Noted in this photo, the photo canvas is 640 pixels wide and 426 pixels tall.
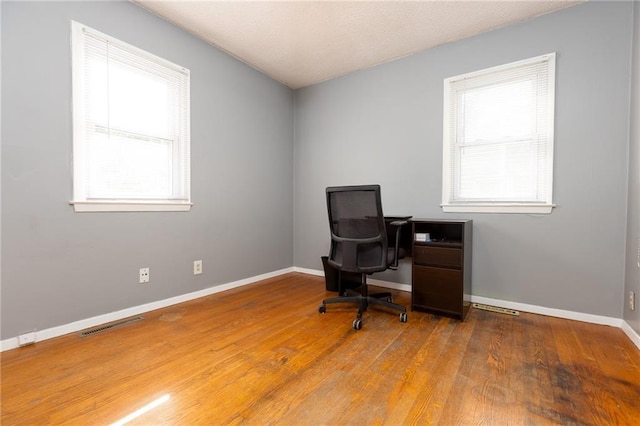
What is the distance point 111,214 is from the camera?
2.19 m

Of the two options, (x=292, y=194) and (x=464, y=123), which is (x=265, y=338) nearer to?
(x=292, y=194)

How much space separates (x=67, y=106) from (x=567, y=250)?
13.3 ft

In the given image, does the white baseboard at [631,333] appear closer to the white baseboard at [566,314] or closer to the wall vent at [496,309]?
the white baseboard at [566,314]

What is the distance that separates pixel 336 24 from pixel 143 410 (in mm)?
3085

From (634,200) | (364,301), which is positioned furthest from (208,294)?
(634,200)

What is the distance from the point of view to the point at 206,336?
1.97m

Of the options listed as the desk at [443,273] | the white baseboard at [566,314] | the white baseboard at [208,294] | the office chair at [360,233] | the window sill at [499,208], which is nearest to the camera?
the white baseboard at [208,294]

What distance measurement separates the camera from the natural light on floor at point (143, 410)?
3.84 ft

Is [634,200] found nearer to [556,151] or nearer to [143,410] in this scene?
[556,151]

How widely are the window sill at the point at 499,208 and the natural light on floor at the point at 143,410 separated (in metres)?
2.70

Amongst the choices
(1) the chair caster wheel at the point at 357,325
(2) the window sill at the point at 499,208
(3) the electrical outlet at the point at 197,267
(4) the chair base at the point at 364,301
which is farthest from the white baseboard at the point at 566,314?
(3) the electrical outlet at the point at 197,267

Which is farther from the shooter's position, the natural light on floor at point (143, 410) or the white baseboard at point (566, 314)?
the white baseboard at point (566, 314)

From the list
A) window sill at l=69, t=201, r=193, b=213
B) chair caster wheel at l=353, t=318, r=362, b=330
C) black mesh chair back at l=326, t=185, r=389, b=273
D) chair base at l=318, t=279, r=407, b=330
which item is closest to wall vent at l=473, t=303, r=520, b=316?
chair base at l=318, t=279, r=407, b=330

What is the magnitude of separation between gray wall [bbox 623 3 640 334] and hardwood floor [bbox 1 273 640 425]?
0.24 m
